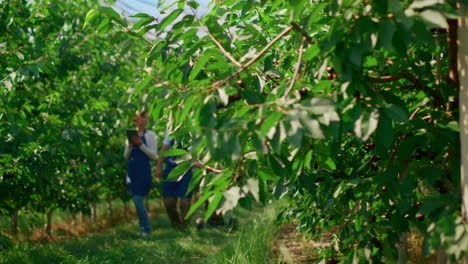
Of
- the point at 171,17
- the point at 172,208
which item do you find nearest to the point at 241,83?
the point at 171,17

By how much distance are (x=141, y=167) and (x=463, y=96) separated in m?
4.83

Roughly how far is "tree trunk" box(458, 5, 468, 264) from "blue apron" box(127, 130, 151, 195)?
472 cm

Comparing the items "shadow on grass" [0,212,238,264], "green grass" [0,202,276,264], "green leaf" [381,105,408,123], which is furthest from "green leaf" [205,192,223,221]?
"shadow on grass" [0,212,238,264]

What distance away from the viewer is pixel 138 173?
5.77 metres

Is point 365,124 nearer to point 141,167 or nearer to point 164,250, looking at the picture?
point 164,250

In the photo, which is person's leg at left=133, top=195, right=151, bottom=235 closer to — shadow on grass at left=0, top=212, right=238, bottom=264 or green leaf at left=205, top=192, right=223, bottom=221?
shadow on grass at left=0, top=212, right=238, bottom=264

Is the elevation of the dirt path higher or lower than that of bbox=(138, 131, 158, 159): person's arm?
lower

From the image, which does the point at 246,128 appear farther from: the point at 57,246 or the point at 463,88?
the point at 57,246

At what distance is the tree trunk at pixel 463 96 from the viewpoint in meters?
1.42

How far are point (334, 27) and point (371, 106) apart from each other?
298 mm

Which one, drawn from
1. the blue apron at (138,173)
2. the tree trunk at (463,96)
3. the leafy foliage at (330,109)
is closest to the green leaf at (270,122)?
the leafy foliage at (330,109)

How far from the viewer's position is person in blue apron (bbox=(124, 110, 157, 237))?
5668 mm

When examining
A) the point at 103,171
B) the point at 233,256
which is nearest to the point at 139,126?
the point at 103,171

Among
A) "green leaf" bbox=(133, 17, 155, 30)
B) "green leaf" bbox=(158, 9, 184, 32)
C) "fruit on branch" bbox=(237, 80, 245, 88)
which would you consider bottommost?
"fruit on branch" bbox=(237, 80, 245, 88)
